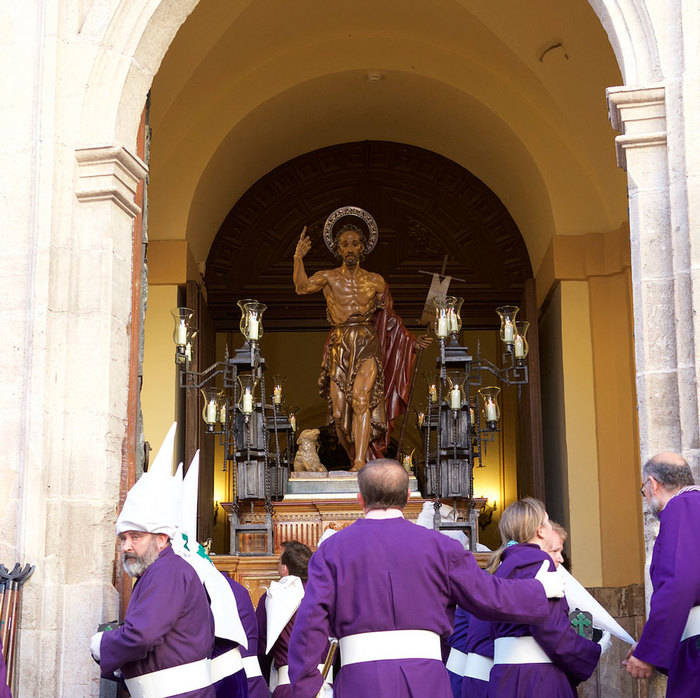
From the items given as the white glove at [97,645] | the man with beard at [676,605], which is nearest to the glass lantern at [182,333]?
the white glove at [97,645]

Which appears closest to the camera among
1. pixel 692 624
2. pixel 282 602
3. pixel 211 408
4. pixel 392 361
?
pixel 692 624

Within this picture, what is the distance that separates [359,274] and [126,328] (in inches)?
166

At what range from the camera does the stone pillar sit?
226 inches

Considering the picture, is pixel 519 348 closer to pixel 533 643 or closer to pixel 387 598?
pixel 533 643

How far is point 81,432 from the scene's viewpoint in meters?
6.03

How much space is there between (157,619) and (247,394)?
4440 millimetres

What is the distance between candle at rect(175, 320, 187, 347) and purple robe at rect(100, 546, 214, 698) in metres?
4.17

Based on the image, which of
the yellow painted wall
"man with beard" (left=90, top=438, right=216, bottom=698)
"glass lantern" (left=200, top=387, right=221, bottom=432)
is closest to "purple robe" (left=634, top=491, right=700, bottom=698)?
"man with beard" (left=90, top=438, right=216, bottom=698)

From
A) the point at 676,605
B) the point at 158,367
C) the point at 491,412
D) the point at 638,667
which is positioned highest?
the point at 158,367

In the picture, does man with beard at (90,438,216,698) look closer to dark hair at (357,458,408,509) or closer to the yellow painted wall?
dark hair at (357,458,408,509)

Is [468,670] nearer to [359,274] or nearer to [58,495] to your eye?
[58,495]

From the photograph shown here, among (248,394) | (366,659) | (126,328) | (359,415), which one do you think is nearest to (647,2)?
(126,328)

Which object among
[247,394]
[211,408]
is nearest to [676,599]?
[247,394]

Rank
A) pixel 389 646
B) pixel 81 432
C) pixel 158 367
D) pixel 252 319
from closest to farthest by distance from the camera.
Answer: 1. pixel 389 646
2. pixel 81 432
3. pixel 252 319
4. pixel 158 367
